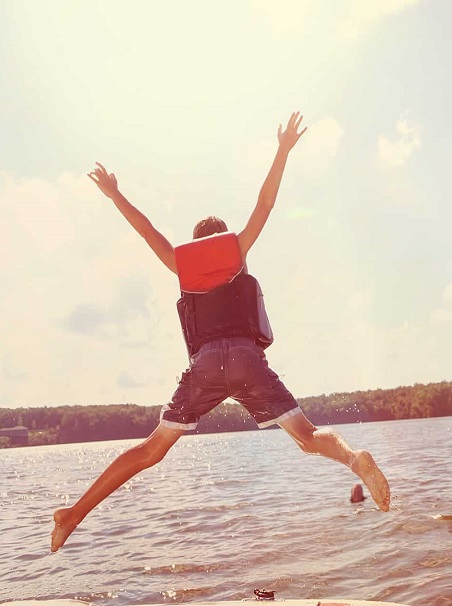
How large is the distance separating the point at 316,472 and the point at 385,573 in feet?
71.3

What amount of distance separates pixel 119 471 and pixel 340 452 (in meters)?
1.60

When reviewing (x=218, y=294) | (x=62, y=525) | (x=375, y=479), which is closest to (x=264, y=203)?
(x=218, y=294)

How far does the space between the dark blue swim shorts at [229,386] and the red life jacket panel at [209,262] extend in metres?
0.46

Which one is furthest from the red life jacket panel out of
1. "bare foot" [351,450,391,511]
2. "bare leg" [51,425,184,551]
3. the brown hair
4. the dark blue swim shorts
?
"bare foot" [351,450,391,511]

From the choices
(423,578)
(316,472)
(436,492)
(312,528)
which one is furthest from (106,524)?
(316,472)

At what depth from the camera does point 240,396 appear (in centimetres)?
478

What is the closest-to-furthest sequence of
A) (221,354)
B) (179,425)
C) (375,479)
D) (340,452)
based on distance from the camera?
(375,479) → (340,452) → (221,354) → (179,425)

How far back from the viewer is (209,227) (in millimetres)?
5227

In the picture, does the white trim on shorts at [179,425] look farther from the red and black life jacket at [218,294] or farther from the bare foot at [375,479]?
the bare foot at [375,479]

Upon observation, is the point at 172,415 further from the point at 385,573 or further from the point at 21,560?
the point at 21,560

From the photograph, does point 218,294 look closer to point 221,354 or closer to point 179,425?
point 221,354

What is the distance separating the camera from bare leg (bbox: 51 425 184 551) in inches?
189

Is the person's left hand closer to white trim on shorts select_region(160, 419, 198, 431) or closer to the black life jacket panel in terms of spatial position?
the black life jacket panel

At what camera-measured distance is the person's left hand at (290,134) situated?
5.02 m
